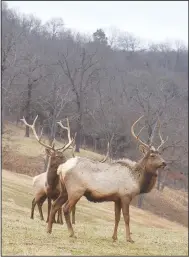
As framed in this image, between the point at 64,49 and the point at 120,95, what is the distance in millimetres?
9558

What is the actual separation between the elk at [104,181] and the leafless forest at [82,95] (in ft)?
61.5

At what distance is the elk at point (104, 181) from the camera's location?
1207cm

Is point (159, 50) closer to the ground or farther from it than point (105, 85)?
farther from it

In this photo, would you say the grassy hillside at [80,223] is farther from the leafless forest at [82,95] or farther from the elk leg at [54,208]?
the leafless forest at [82,95]

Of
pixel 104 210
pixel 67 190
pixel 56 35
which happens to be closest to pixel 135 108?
pixel 104 210

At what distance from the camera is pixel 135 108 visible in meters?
39.7

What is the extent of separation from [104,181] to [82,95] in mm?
32987

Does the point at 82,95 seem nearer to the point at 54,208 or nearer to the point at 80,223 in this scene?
the point at 80,223

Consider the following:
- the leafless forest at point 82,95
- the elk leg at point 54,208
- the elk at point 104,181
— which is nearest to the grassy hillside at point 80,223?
the elk leg at point 54,208

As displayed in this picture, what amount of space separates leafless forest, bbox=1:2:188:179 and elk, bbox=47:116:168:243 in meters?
18.7

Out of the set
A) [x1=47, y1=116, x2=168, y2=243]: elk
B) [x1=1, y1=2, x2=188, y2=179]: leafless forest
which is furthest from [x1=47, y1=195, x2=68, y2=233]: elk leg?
[x1=1, y1=2, x2=188, y2=179]: leafless forest

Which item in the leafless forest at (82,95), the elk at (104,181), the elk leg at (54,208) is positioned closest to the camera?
the elk at (104,181)

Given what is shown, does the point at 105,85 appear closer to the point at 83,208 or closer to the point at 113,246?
the point at 83,208

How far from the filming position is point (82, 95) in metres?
44.9
